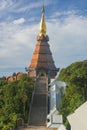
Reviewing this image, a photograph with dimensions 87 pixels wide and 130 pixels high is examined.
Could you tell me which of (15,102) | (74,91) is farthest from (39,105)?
(74,91)

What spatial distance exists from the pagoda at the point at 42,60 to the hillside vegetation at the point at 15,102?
18064mm

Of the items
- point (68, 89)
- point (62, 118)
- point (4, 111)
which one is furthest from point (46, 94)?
point (62, 118)

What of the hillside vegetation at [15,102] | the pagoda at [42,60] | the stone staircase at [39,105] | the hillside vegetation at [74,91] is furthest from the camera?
the pagoda at [42,60]

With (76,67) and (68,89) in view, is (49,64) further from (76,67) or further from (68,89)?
(68,89)

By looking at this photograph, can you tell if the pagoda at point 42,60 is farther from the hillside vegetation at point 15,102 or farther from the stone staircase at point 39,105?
the hillside vegetation at point 15,102

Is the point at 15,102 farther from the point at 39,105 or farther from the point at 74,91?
the point at 74,91

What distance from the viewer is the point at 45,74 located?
6259 cm

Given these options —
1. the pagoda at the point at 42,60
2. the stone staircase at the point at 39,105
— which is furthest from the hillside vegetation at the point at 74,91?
the pagoda at the point at 42,60

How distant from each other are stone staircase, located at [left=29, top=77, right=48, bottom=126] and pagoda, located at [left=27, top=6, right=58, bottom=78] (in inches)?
450

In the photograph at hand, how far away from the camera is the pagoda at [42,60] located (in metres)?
64.2

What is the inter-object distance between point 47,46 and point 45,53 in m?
1.48

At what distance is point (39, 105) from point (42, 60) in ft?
77.0

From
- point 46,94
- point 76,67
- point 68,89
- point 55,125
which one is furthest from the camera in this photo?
point 46,94

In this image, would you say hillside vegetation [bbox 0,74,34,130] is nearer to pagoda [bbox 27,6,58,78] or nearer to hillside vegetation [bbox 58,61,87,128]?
hillside vegetation [bbox 58,61,87,128]
